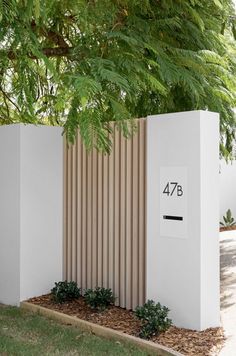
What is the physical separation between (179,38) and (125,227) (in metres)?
2.45

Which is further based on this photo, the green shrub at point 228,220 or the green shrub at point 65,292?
the green shrub at point 228,220

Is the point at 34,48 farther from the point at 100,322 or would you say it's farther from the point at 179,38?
the point at 100,322

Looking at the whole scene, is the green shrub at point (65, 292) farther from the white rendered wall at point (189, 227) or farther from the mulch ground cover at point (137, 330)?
the white rendered wall at point (189, 227)

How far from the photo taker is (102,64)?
12.6 feet

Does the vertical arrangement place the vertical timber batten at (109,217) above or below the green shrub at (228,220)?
above

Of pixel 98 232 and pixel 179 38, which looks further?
→ pixel 98 232

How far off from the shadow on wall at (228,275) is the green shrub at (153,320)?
1.34 metres

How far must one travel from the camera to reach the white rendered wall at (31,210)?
643 cm

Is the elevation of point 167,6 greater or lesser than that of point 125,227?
greater

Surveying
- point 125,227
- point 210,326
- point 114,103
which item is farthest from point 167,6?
point 210,326

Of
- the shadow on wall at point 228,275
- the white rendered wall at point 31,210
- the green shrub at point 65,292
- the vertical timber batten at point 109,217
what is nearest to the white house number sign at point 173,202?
the vertical timber batten at point 109,217

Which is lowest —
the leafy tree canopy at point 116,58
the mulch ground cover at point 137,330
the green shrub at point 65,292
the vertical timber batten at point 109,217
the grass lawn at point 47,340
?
the grass lawn at point 47,340

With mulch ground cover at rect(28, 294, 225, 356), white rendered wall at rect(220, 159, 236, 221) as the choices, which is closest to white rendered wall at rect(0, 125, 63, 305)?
mulch ground cover at rect(28, 294, 225, 356)

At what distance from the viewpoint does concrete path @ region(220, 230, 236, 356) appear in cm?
473
